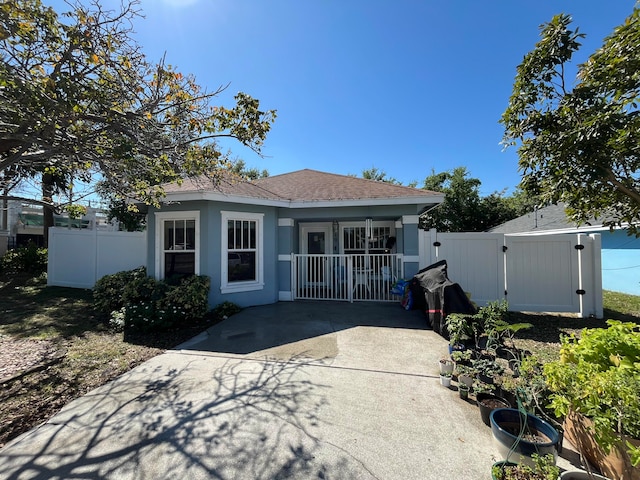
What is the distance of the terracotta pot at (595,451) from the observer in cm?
188

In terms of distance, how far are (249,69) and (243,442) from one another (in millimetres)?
5585

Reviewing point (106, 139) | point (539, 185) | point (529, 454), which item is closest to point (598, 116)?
point (539, 185)

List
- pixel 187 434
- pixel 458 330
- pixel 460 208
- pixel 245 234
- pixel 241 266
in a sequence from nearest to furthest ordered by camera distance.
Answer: pixel 187 434 → pixel 458 330 → pixel 241 266 → pixel 245 234 → pixel 460 208

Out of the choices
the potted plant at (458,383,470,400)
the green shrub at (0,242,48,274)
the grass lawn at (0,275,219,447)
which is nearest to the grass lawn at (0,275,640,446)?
the grass lawn at (0,275,219,447)

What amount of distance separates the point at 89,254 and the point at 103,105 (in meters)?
9.27

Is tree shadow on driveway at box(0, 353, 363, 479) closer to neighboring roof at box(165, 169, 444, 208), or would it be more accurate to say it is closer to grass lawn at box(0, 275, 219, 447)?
grass lawn at box(0, 275, 219, 447)

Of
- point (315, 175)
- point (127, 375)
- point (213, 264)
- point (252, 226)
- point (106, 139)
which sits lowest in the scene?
point (127, 375)

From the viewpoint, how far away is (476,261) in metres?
7.37

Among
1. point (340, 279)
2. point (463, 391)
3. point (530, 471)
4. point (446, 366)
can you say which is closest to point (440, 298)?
point (446, 366)

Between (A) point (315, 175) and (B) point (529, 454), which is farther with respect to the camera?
(A) point (315, 175)

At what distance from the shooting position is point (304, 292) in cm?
872

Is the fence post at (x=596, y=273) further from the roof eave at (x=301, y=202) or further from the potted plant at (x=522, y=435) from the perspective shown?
the potted plant at (x=522, y=435)

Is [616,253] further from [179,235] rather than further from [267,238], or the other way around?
[179,235]

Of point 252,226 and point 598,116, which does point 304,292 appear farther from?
point 598,116
